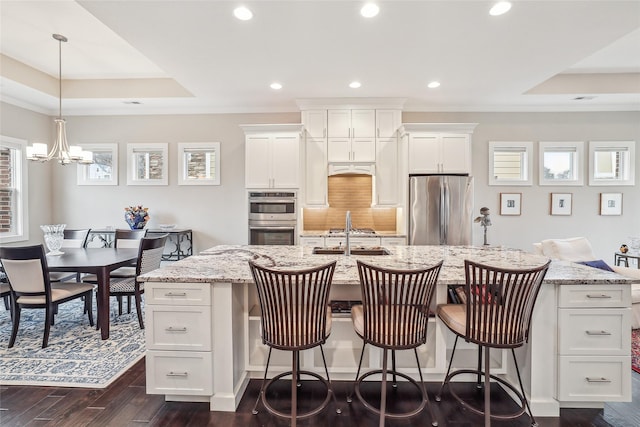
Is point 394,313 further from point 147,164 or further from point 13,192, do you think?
point 13,192

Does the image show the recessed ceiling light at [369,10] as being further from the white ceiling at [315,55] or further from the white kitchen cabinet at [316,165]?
the white kitchen cabinet at [316,165]

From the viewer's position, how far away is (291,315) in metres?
1.69

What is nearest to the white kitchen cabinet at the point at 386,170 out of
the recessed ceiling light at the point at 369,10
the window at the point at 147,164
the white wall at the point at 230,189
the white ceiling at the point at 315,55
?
the white ceiling at the point at 315,55

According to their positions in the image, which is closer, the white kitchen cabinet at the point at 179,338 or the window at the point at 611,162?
the white kitchen cabinet at the point at 179,338

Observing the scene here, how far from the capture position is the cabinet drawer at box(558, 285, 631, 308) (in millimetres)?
1864

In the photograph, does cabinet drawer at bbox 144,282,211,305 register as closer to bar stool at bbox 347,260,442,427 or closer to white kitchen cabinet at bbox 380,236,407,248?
bar stool at bbox 347,260,442,427

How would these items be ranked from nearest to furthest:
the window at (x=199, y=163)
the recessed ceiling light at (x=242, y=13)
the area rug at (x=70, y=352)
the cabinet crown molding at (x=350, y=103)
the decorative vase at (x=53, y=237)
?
the area rug at (x=70, y=352), the recessed ceiling light at (x=242, y=13), the decorative vase at (x=53, y=237), the cabinet crown molding at (x=350, y=103), the window at (x=199, y=163)

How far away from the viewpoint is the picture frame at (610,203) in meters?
4.89

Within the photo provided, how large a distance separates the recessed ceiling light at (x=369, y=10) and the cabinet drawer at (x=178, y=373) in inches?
116

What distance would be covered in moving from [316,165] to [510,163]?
132 inches

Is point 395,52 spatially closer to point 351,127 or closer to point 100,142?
point 351,127

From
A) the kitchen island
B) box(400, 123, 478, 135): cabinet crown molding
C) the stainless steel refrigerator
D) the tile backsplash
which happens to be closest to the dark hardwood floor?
the kitchen island

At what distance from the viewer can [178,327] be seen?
1.95 metres

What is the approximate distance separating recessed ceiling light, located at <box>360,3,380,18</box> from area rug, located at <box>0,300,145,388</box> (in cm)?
365
